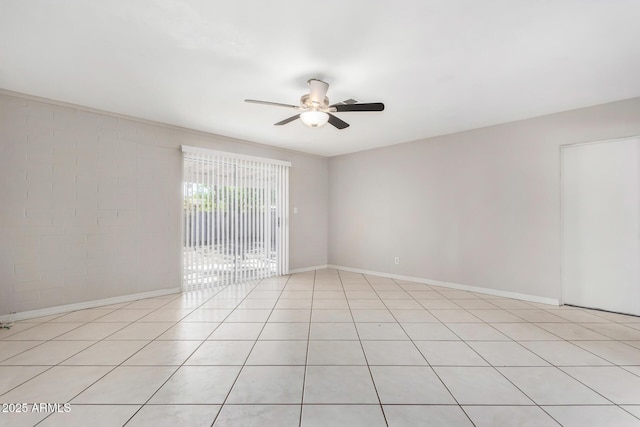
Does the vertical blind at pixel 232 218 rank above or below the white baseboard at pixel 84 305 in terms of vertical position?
above

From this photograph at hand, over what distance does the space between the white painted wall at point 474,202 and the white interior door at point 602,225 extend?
0.18 metres

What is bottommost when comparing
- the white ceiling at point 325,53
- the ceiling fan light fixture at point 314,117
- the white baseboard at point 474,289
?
the white baseboard at point 474,289

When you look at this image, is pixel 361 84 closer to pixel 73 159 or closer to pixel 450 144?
pixel 450 144

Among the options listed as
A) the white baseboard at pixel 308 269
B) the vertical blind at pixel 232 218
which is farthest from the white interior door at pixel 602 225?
the vertical blind at pixel 232 218

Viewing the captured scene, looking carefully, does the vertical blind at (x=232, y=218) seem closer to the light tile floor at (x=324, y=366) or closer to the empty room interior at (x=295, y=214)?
the empty room interior at (x=295, y=214)

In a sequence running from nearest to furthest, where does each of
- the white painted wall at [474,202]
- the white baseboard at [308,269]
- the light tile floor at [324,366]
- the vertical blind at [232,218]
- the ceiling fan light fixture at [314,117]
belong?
the light tile floor at [324,366] < the ceiling fan light fixture at [314,117] < the white painted wall at [474,202] < the vertical blind at [232,218] < the white baseboard at [308,269]

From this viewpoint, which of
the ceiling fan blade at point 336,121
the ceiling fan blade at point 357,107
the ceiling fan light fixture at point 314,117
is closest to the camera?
the ceiling fan blade at point 357,107

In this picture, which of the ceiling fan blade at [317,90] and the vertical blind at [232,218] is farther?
the vertical blind at [232,218]

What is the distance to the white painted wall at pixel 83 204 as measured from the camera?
3248 millimetres

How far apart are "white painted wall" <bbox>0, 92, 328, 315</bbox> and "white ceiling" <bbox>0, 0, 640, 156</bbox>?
412 mm

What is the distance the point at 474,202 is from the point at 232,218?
4.13m

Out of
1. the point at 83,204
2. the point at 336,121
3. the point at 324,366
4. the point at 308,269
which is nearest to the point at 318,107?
the point at 336,121

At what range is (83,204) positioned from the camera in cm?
367

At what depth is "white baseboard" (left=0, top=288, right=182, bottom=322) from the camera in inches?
129
